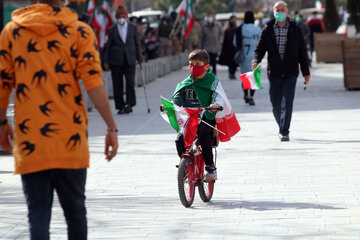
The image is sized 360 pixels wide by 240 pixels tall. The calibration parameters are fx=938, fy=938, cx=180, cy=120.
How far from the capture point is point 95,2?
25.4 m

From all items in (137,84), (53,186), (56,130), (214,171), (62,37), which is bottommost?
(137,84)

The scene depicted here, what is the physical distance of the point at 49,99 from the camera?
15.1 ft

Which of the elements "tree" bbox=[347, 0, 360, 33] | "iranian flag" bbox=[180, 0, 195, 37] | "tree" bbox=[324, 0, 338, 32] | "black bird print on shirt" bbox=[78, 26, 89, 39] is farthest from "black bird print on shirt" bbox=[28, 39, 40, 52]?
"tree" bbox=[324, 0, 338, 32]

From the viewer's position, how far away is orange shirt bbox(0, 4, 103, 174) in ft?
15.1

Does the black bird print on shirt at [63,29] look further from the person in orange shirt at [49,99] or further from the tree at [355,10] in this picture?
the tree at [355,10]

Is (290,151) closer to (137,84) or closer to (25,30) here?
(25,30)

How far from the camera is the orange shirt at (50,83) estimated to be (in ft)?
15.1

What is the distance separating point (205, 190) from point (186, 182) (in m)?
0.33

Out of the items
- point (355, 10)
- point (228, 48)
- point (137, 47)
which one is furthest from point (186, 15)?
point (137, 47)

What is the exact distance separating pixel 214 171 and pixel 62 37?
332 cm

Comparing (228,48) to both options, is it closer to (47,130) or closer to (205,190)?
(205,190)

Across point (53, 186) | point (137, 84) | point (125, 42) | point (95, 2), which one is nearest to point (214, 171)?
point (53, 186)

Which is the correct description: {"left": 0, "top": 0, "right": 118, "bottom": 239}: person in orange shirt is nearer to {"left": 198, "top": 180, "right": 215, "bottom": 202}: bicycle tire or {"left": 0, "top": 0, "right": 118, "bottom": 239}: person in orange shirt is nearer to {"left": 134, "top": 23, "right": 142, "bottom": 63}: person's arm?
{"left": 198, "top": 180, "right": 215, "bottom": 202}: bicycle tire

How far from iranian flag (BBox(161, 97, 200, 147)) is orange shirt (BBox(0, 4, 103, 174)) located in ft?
9.77
